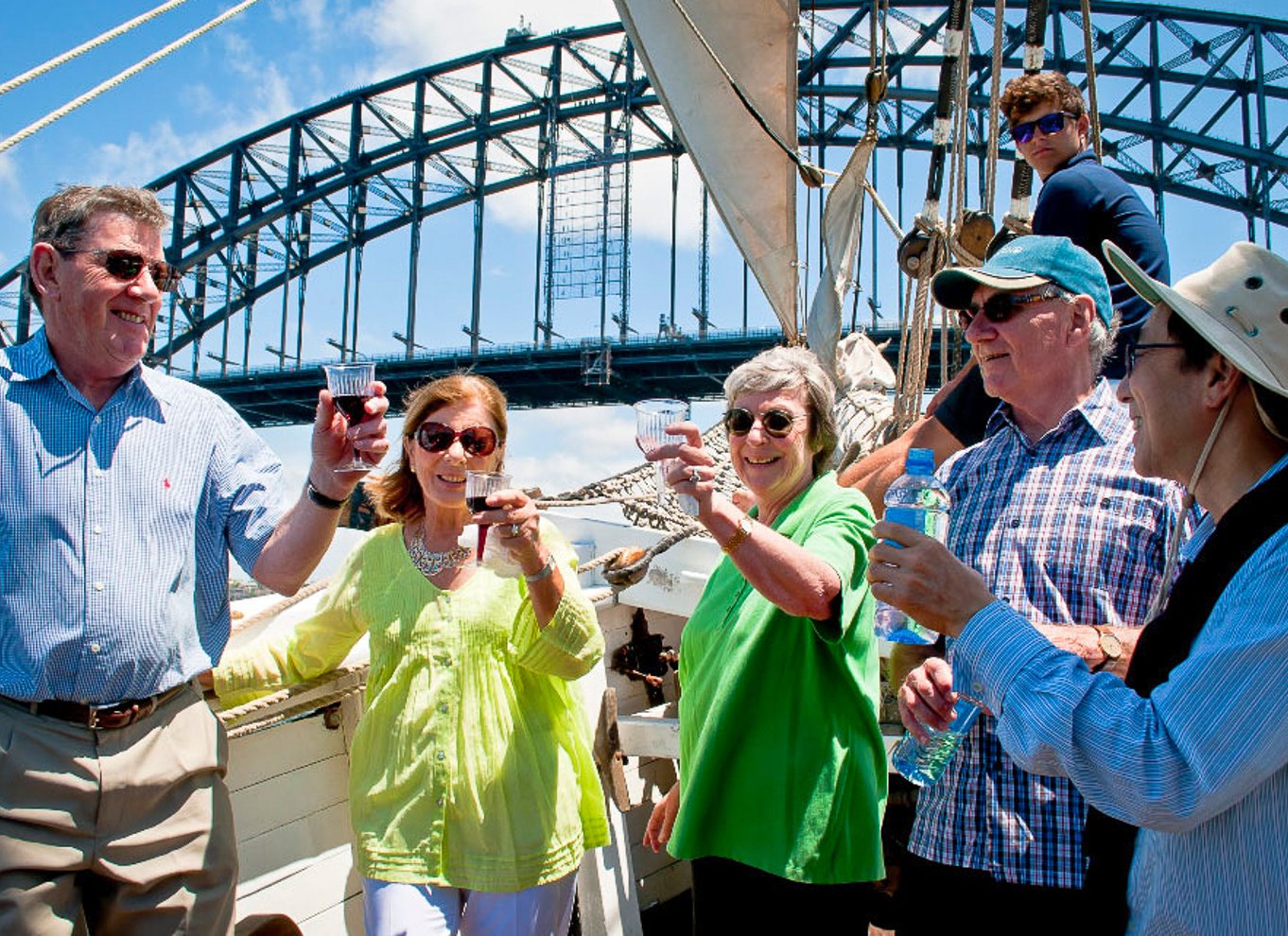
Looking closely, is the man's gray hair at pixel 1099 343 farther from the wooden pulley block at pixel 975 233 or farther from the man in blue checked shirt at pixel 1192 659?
the wooden pulley block at pixel 975 233

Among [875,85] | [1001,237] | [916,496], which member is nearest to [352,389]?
[916,496]

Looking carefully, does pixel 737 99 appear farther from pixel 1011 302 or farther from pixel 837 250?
pixel 1011 302

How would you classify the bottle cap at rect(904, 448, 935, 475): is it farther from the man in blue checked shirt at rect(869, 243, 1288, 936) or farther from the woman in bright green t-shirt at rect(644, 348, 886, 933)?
the woman in bright green t-shirt at rect(644, 348, 886, 933)

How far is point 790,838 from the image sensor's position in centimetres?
150

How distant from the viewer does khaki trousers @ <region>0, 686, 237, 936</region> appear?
1.42 metres

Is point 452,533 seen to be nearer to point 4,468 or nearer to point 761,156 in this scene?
point 4,468

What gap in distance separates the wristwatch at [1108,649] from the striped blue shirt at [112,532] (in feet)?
4.07

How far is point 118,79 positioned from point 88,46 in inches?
6.6

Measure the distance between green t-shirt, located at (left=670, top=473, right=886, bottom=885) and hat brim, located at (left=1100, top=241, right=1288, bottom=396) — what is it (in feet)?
1.96

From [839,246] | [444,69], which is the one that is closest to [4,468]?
[839,246]

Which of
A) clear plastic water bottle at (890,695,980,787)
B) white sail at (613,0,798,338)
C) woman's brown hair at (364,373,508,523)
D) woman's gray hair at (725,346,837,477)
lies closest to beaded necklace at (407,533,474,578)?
woman's brown hair at (364,373,508,523)

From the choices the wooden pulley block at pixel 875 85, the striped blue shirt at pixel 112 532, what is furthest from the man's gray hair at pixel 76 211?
the wooden pulley block at pixel 875 85

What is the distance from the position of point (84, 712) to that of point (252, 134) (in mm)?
34246

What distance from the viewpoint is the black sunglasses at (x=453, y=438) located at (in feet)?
6.02
